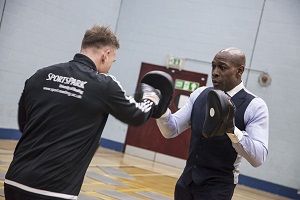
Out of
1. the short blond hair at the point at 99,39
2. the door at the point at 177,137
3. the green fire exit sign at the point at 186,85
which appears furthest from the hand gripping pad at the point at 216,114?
the green fire exit sign at the point at 186,85

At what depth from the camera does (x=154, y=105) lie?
7.19 feet

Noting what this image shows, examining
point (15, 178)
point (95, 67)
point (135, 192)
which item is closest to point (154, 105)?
point (95, 67)

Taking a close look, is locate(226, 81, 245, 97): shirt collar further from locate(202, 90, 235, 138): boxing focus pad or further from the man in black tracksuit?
the man in black tracksuit

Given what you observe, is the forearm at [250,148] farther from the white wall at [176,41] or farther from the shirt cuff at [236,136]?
the white wall at [176,41]

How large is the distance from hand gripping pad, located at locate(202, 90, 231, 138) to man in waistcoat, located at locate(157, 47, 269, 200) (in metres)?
0.08

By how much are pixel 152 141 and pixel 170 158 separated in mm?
596

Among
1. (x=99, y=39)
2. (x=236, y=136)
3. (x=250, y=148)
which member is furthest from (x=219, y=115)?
(x=99, y=39)

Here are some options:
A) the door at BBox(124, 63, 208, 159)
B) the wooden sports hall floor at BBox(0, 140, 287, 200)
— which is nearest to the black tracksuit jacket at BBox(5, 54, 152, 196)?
the wooden sports hall floor at BBox(0, 140, 287, 200)

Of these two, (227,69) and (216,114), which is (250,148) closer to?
(216,114)

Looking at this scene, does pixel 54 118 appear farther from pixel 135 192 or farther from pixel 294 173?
pixel 294 173

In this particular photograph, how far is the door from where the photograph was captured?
9438mm

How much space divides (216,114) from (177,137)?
24.0 ft

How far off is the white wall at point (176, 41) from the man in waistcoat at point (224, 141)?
5670mm

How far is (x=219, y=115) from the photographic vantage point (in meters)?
2.19
